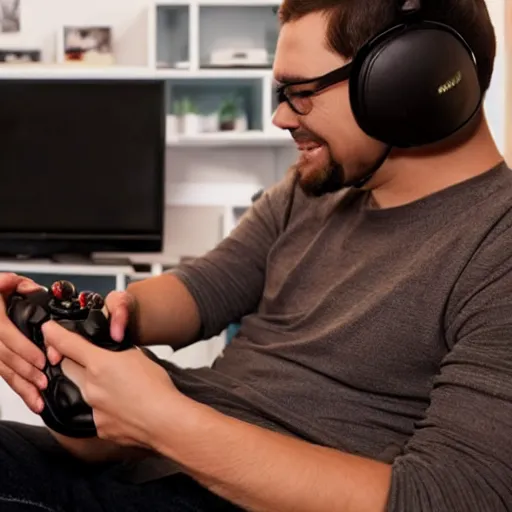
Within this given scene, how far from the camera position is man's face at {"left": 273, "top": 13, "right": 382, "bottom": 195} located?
1.03 m

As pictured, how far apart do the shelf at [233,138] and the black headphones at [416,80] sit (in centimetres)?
180

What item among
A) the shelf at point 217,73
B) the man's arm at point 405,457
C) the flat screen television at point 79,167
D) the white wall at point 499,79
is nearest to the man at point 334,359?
the man's arm at point 405,457

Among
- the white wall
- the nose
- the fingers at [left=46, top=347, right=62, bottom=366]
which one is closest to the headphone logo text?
the nose

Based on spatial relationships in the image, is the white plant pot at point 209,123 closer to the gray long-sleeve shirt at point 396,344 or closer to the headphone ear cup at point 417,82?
the gray long-sleeve shirt at point 396,344

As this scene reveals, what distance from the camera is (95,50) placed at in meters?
2.99

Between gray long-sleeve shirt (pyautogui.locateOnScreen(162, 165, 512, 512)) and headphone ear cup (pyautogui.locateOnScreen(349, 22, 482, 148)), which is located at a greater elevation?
headphone ear cup (pyautogui.locateOnScreen(349, 22, 482, 148))

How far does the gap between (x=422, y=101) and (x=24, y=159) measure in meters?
2.03

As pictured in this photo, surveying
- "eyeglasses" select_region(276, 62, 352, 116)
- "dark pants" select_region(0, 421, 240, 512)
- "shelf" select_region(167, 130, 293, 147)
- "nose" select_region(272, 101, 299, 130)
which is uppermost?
"eyeglasses" select_region(276, 62, 352, 116)

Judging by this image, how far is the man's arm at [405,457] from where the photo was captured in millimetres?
761

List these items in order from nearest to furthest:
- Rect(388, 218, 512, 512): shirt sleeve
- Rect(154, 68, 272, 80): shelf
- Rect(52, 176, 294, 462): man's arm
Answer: Rect(388, 218, 512, 512): shirt sleeve, Rect(52, 176, 294, 462): man's arm, Rect(154, 68, 272, 80): shelf

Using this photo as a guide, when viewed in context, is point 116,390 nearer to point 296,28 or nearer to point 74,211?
point 296,28

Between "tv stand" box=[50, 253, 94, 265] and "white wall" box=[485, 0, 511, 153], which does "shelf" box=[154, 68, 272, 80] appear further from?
"white wall" box=[485, 0, 511, 153]

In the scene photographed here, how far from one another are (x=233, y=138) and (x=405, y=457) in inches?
82.8

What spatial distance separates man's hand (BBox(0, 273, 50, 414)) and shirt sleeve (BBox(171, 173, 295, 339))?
0.35 metres
